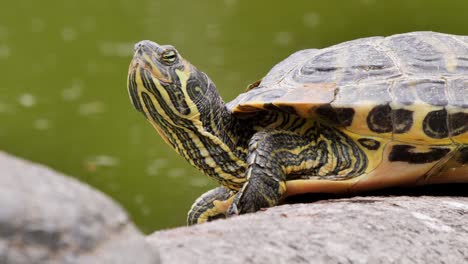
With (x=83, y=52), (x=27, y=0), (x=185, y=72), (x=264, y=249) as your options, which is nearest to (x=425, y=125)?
(x=185, y=72)

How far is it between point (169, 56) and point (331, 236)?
1000 mm

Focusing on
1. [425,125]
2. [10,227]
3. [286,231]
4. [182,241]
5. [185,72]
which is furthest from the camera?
[185,72]

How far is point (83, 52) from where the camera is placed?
9.59 m

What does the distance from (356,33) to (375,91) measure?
22.1ft

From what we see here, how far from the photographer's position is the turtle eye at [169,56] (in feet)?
8.12

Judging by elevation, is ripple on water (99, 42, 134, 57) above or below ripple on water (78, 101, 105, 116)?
above

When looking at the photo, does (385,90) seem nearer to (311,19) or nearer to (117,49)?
(117,49)

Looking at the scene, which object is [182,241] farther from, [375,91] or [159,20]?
[159,20]

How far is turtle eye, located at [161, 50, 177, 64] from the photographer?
2.47 m

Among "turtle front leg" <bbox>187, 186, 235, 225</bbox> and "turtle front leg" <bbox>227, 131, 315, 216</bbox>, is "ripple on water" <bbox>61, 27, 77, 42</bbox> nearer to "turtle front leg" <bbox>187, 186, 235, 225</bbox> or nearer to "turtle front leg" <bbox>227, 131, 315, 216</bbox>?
"turtle front leg" <bbox>187, 186, 235, 225</bbox>

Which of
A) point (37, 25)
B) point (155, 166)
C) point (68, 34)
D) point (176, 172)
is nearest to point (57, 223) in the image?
point (176, 172)

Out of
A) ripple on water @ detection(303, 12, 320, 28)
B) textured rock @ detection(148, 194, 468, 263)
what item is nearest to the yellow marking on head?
textured rock @ detection(148, 194, 468, 263)

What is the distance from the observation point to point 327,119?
7.94 ft

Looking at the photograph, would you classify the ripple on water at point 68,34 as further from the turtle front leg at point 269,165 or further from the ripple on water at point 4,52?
the turtle front leg at point 269,165
